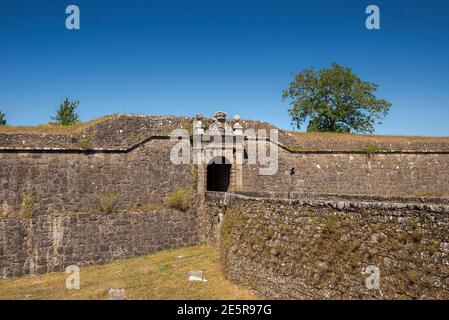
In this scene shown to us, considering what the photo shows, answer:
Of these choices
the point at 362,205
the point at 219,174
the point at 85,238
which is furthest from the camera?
Answer: the point at 219,174

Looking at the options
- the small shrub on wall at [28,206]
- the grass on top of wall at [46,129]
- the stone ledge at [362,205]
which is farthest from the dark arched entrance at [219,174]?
the small shrub on wall at [28,206]

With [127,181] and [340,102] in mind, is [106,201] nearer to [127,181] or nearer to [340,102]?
[127,181]

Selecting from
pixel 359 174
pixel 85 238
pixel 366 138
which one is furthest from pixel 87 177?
pixel 366 138

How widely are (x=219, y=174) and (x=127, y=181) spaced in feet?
19.8

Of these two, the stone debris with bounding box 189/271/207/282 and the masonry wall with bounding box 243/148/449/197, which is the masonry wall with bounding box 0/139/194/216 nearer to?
the masonry wall with bounding box 243/148/449/197

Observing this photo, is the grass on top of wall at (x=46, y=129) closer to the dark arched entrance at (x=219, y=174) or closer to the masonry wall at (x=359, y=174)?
the dark arched entrance at (x=219, y=174)

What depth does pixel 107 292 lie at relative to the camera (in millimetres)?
11969

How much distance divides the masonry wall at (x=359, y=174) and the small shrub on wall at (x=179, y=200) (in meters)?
3.54

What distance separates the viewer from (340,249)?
8.89m

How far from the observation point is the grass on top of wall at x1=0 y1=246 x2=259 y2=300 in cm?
1163

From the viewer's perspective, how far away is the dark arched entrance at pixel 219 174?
20.3 meters

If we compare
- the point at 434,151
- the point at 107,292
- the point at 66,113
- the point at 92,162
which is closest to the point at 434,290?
the point at 107,292

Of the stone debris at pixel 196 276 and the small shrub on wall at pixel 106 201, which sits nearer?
the stone debris at pixel 196 276

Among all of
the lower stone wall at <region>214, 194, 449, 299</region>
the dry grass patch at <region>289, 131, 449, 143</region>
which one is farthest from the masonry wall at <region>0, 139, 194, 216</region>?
the dry grass patch at <region>289, 131, 449, 143</region>
